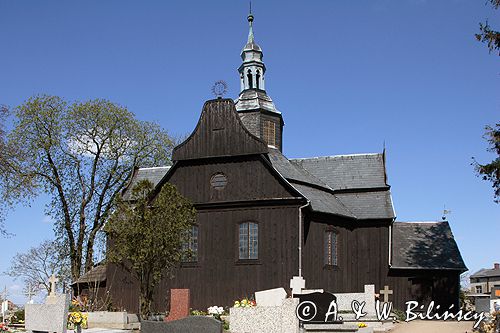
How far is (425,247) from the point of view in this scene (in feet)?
112

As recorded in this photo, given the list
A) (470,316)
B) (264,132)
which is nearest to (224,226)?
(264,132)

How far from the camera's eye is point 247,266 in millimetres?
30359

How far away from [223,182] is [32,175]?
45.5 feet

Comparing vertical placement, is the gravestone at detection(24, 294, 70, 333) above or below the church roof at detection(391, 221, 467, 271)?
below

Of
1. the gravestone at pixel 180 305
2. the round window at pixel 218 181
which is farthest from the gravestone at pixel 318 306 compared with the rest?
the round window at pixel 218 181

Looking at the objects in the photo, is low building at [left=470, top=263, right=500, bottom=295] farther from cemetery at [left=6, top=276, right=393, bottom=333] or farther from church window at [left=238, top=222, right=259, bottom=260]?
cemetery at [left=6, top=276, right=393, bottom=333]

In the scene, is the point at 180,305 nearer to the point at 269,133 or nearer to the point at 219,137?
the point at 219,137

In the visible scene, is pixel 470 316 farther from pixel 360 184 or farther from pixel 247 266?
pixel 360 184

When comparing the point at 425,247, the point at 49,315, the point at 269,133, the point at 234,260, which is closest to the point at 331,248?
the point at 234,260

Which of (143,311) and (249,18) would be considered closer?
(143,311)

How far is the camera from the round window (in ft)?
103

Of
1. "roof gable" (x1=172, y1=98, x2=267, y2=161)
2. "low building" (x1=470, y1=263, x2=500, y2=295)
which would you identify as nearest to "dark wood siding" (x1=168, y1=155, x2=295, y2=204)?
"roof gable" (x1=172, y1=98, x2=267, y2=161)

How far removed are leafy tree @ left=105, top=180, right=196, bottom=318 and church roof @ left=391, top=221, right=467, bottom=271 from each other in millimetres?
11905

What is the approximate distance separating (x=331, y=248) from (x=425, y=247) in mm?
5190
